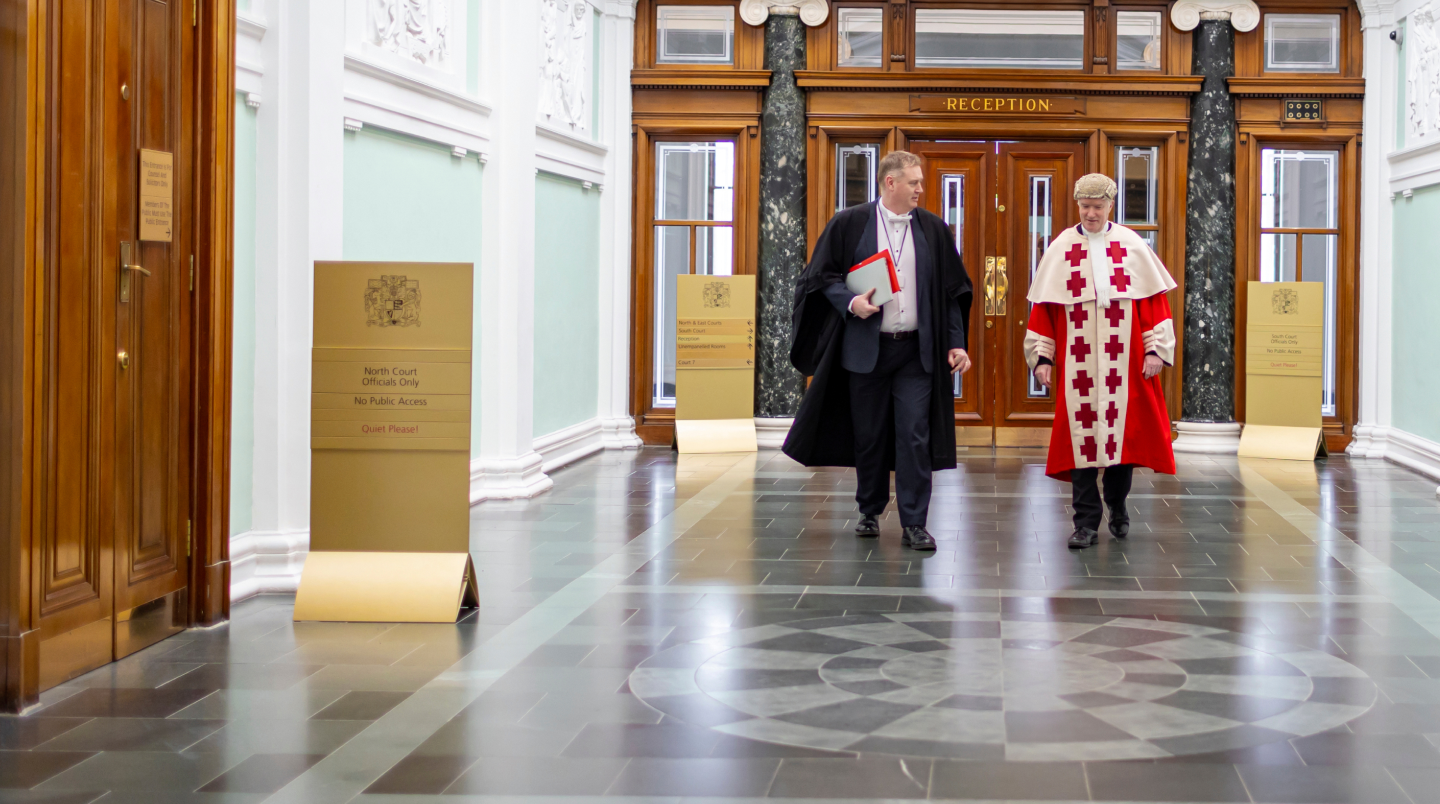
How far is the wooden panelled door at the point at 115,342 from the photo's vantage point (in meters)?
3.78

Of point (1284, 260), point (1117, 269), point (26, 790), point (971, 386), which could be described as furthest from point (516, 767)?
point (1284, 260)

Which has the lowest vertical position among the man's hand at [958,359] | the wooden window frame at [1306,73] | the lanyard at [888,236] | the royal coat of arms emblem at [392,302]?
the man's hand at [958,359]

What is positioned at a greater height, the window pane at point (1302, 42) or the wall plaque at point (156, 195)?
the window pane at point (1302, 42)

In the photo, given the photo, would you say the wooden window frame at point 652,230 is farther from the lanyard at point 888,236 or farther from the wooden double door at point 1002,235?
the lanyard at point 888,236

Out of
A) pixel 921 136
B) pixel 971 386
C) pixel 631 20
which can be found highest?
pixel 631 20

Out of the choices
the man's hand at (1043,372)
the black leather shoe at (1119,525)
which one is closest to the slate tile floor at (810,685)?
the black leather shoe at (1119,525)

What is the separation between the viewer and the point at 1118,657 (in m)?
4.14

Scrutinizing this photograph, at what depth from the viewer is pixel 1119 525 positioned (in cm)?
638

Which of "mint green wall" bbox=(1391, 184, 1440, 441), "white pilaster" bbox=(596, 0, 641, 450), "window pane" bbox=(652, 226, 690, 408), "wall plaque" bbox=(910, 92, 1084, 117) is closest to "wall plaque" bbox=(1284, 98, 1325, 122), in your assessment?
"mint green wall" bbox=(1391, 184, 1440, 441)

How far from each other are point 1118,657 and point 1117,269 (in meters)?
2.31

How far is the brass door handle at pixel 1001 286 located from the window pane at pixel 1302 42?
2.39 m

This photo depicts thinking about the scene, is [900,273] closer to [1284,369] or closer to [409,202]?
[409,202]

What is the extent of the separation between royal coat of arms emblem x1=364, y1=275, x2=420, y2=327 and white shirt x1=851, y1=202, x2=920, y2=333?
1997mm

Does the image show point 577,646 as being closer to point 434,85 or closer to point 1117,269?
point 1117,269
